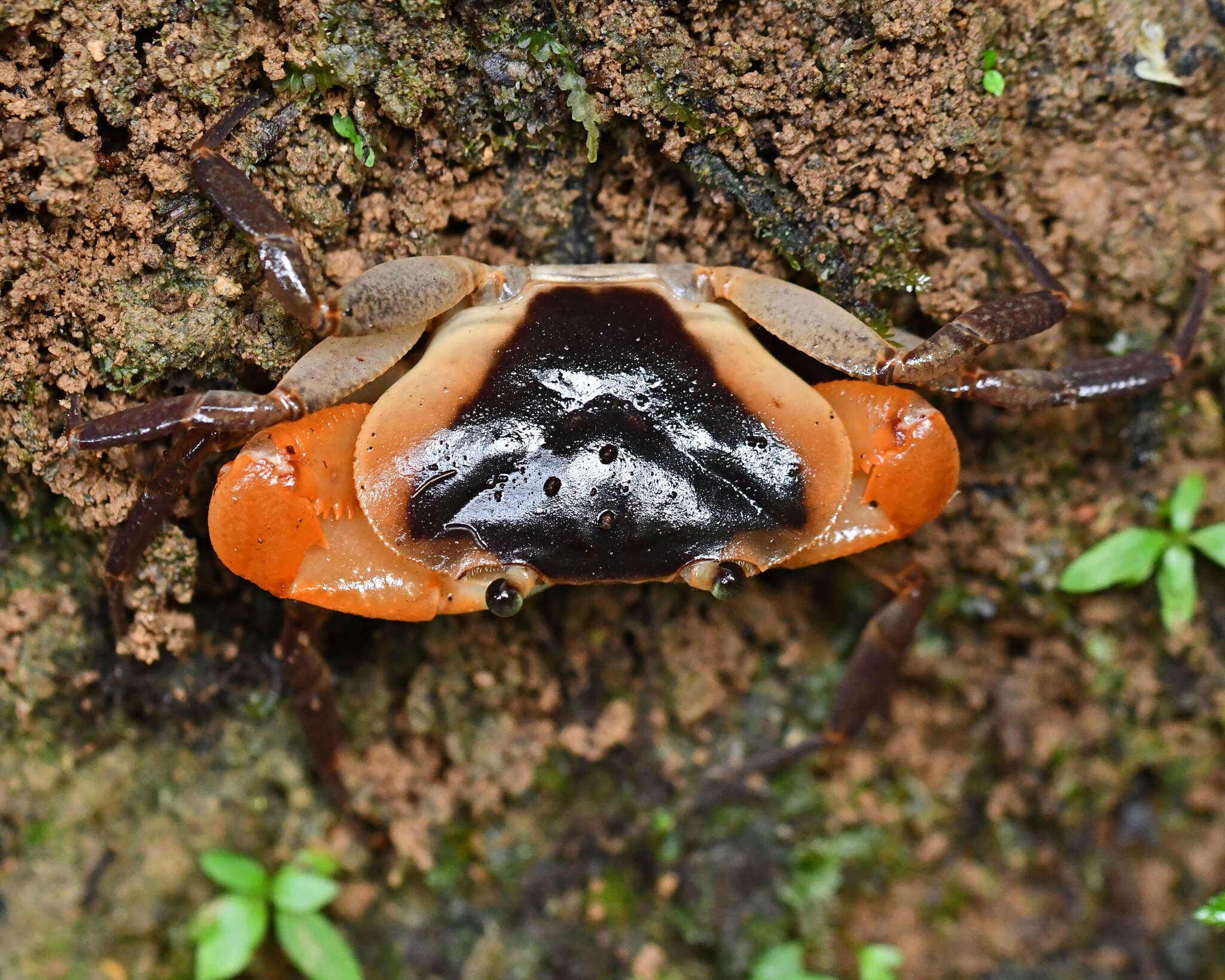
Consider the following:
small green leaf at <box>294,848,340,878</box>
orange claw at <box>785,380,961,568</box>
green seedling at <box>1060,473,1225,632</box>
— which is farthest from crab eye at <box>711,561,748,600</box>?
small green leaf at <box>294,848,340,878</box>

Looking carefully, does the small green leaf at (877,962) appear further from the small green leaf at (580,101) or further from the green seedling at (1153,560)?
the small green leaf at (580,101)

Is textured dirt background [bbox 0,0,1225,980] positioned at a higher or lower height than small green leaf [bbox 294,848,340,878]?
higher

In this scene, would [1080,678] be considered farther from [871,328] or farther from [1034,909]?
[871,328]

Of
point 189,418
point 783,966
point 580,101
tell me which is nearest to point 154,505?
point 189,418

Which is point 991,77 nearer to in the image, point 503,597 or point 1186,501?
point 1186,501

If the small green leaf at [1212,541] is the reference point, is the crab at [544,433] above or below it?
above

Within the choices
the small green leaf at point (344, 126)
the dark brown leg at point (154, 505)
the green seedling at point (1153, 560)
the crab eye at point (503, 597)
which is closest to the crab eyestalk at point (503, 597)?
the crab eye at point (503, 597)

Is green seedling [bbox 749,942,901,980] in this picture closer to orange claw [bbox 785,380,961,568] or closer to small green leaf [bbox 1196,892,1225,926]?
small green leaf [bbox 1196,892,1225,926]
